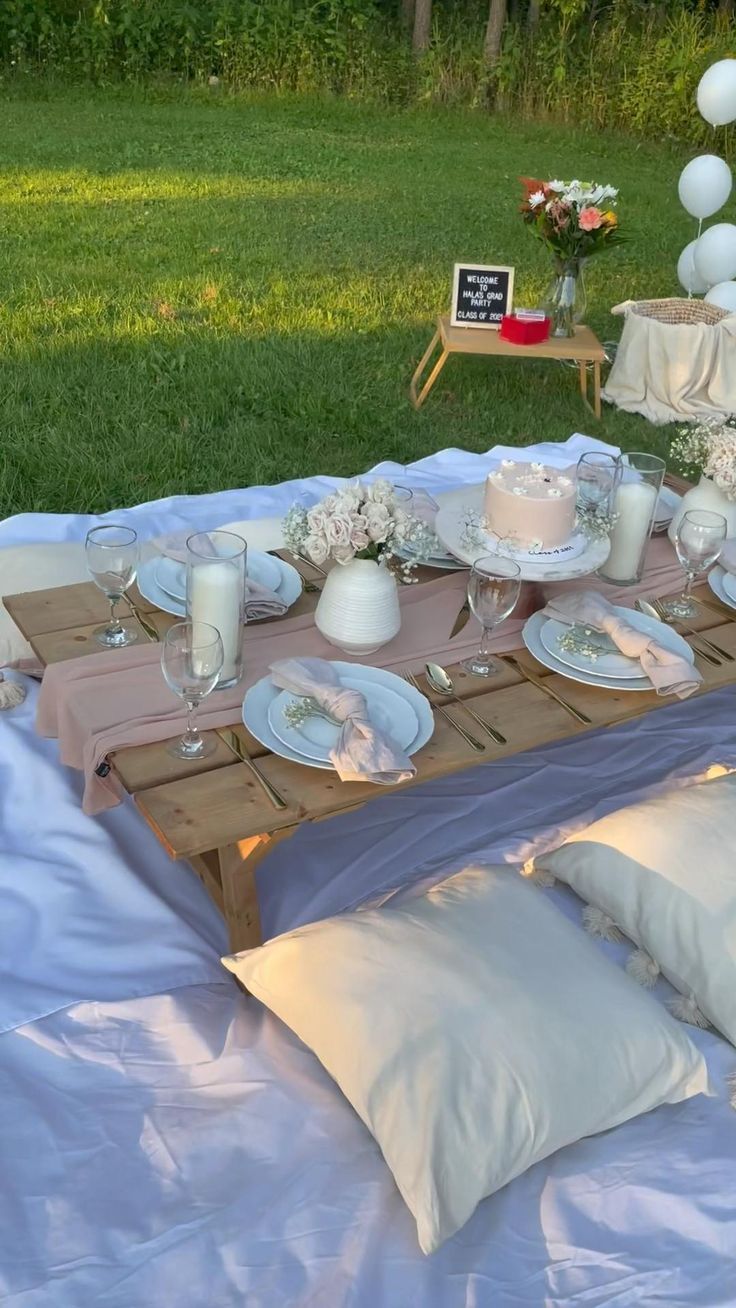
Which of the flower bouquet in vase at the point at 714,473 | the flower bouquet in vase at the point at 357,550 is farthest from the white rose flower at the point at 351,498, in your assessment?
the flower bouquet in vase at the point at 714,473

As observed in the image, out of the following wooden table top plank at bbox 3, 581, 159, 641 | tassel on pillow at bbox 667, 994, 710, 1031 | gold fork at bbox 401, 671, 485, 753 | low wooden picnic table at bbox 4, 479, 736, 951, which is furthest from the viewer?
wooden table top plank at bbox 3, 581, 159, 641

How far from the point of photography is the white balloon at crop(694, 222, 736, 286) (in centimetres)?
579

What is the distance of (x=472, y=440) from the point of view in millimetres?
4770

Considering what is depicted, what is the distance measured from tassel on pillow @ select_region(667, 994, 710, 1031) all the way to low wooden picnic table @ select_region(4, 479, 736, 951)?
0.52 metres

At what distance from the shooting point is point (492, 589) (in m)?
2.15

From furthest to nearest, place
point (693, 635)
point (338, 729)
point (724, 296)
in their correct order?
point (724, 296)
point (693, 635)
point (338, 729)

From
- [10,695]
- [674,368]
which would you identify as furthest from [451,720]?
[674,368]

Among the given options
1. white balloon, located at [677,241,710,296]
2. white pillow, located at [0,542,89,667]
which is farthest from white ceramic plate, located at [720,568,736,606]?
white balloon, located at [677,241,710,296]

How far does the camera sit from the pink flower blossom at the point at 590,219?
15.5 ft

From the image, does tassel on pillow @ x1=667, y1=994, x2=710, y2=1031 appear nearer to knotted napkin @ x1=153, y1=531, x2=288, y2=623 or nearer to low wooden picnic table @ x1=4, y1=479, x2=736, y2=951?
low wooden picnic table @ x1=4, y1=479, x2=736, y2=951

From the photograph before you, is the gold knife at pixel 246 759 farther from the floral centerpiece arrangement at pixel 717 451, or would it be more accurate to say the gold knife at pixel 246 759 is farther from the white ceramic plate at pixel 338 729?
the floral centerpiece arrangement at pixel 717 451

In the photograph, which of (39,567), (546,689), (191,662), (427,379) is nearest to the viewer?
(191,662)

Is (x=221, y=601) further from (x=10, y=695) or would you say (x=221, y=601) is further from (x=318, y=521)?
(x=10, y=695)

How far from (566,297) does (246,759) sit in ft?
12.1
